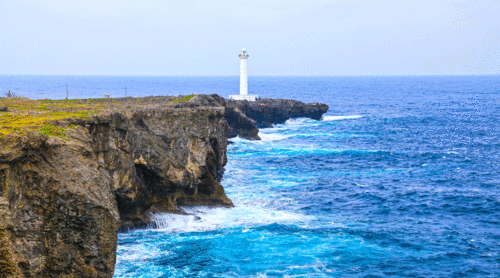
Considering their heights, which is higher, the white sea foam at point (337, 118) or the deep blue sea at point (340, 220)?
the white sea foam at point (337, 118)

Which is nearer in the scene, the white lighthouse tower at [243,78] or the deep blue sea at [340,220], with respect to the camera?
the deep blue sea at [340,220]

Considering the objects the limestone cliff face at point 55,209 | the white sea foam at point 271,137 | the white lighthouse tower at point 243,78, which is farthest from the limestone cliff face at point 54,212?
the white lighthouse tower at point 243,78

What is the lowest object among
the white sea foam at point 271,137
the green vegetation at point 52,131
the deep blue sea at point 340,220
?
the deep blue sea at point 340,220

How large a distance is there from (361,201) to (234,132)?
32734mm

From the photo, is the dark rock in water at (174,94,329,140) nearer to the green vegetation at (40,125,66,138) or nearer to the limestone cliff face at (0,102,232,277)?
the green vegetation at (40,125,66,138)

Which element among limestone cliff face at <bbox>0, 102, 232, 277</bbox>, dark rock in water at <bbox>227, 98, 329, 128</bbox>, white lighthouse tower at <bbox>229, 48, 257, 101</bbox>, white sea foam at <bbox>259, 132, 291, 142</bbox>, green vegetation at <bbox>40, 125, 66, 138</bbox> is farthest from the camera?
white lighthouse tower at <bbox>229, 48, 257, 101</bbox>

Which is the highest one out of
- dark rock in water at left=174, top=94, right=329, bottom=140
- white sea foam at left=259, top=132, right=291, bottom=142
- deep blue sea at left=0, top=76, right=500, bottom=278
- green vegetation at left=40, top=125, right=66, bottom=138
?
green vegetation at left=40, top=125, right=66, bottom=138

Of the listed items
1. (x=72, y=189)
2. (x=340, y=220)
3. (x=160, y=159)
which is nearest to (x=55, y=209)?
(x=72, y=189)

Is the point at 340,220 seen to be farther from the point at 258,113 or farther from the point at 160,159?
the point at 258,113

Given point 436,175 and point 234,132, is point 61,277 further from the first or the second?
point 234,132

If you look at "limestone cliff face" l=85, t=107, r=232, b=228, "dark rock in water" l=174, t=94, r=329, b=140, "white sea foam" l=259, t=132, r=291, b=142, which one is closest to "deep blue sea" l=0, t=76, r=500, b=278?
"limestone cliff face" l=85, t=107, r=232, b=228

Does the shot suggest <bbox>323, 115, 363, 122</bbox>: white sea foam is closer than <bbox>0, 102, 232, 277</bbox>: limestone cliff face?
No

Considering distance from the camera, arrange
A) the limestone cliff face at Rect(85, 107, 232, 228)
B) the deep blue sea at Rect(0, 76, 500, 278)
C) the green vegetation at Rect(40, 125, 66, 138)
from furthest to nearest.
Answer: the limestone cliff face at Rect(85, 107, 232, 228) < the deep blue sea at Rect(0, 76, 500, 278) < the green vegetation at Rect(40, 125, 66, 138)

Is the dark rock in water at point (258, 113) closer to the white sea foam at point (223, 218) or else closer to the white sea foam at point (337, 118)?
the white sea foam at point (337, 118)
